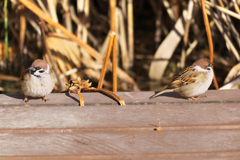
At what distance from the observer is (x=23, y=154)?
1.29 meters

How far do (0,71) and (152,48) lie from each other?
2.63 meters

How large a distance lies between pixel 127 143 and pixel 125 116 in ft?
0.90

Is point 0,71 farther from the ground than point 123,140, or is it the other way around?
point 0,71

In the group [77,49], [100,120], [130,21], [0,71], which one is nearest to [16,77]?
[0,71]

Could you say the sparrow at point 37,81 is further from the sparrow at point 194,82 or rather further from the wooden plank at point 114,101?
the sparrow at point 194,82

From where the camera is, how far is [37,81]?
1827mm

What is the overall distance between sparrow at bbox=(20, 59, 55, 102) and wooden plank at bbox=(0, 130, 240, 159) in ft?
1.39

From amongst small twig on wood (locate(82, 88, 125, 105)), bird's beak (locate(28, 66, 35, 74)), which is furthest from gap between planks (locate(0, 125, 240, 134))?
bird's beak (locate(28, 66, 35, 74))

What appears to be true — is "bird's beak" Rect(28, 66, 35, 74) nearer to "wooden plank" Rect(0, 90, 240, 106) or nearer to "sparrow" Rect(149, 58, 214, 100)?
"wooden plank" Rect(0, 90, 240, 106)

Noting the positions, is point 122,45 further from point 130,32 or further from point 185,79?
point 185,79

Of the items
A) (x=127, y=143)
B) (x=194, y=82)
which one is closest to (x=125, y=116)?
(x=127, y=143)

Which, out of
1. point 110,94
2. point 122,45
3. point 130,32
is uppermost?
point 130,32

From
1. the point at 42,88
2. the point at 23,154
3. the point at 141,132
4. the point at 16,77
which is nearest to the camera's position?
the point at 23,154

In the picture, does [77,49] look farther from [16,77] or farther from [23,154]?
[23,154]
